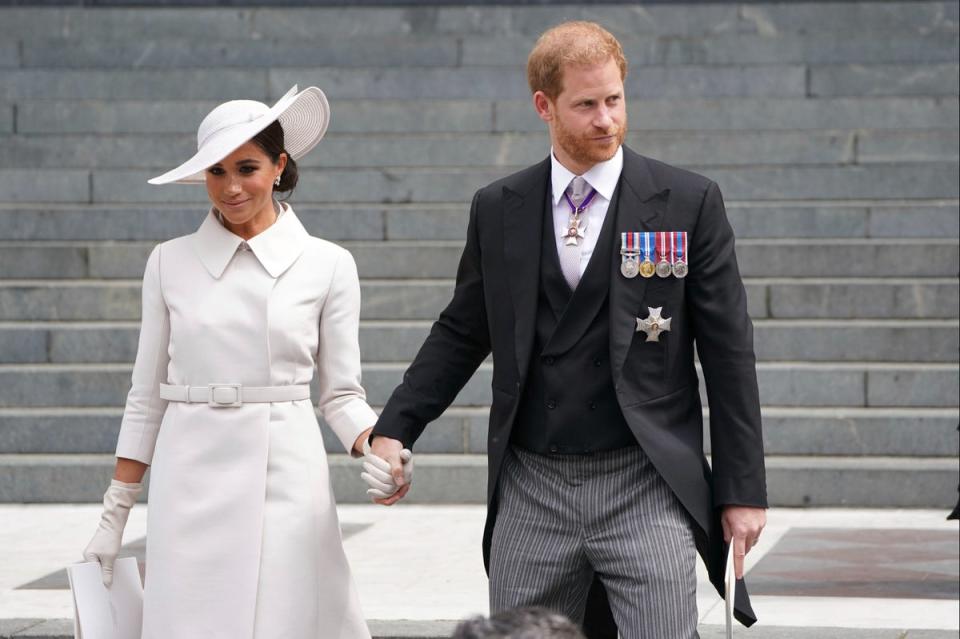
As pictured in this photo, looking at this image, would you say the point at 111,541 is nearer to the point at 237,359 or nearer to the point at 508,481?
the point at 237,359

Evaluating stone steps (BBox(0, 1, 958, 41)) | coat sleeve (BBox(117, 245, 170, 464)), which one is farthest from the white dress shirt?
stone steps (BBox(0, 1, 958, 41))

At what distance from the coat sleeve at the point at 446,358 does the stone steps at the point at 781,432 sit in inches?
205

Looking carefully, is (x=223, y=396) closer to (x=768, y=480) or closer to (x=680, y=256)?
(x=680, y=256)

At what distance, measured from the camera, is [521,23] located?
15.4 metres

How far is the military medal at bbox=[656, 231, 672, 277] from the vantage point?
3.81 m

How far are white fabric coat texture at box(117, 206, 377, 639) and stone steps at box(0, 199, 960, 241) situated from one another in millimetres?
6976

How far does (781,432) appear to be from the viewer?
9.45 m

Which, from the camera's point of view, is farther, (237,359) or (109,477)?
(109,477)

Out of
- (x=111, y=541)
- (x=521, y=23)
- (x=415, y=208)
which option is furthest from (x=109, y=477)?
(x=521, y=23)

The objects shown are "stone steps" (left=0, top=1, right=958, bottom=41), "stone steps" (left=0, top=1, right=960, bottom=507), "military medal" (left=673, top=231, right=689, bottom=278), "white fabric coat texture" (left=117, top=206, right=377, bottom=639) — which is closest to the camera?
"military medal" (left=673, top=231, right=689, bottom=278)

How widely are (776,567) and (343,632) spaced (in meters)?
3.49

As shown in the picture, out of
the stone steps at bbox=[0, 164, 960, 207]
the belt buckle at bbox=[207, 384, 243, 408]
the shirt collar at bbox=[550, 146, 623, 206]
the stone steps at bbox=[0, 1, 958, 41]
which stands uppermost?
the stone steps at bbox=[0, 1, 958, 41]

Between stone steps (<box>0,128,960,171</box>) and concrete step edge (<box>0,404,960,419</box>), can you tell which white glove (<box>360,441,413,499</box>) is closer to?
concrete step edge (<box>0,404,960,419</box>)

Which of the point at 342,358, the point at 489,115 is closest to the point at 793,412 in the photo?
the point at 489,115
